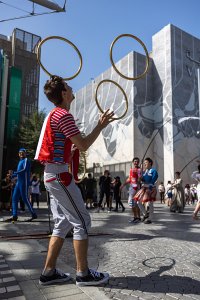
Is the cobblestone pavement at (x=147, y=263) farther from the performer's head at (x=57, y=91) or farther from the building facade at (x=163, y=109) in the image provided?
the building facade at (x=163, y=109)

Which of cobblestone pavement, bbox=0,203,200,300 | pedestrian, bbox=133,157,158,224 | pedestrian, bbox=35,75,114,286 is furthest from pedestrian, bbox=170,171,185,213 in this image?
pedestrian, bbox=35,75,114,286

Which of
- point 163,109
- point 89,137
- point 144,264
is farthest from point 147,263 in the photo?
point 163,109

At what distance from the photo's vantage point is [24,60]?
61.3 metres

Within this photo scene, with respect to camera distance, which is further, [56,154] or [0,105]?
[0,105]

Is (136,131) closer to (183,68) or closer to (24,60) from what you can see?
(183,68)

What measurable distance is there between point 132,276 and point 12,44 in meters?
64.1

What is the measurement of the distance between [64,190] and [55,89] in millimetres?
1125

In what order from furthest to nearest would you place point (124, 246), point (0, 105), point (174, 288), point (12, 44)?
point (12, 44), point (0, 105), point (124, 246), point (174, 288)

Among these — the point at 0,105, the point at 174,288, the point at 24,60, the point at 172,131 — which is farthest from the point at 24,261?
the point at 24,60

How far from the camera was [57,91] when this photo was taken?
345cm

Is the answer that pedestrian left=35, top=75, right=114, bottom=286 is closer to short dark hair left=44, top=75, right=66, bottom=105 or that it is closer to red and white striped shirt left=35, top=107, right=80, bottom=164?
red and white striped shirt left=35, top=107, right=80, bottom=164

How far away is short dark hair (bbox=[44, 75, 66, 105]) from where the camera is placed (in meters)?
3.42

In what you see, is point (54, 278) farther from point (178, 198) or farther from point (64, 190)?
point (178, 198)

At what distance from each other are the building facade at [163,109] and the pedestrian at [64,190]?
33.7 meters
